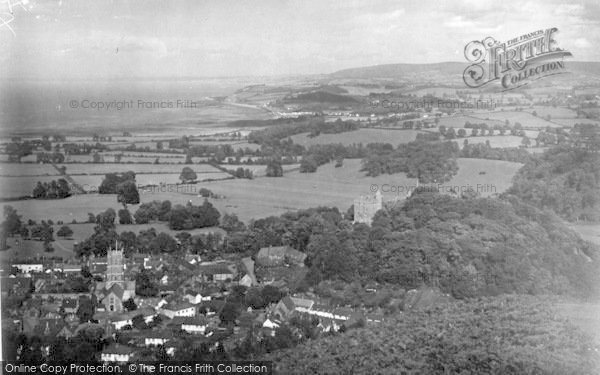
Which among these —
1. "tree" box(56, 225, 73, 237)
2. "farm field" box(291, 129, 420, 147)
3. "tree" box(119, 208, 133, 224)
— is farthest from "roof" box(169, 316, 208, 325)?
"farm field" box(291, 129, 420, 147)

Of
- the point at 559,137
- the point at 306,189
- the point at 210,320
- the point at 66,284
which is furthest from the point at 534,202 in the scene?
the point at 66,284

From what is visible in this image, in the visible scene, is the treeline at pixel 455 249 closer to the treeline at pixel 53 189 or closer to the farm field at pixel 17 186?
the treeline at pixel 53 189

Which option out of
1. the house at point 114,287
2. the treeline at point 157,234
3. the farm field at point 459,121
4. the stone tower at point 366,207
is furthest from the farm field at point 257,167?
the house at point 114,287

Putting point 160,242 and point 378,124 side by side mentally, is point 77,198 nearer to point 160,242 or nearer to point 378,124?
point 160,242

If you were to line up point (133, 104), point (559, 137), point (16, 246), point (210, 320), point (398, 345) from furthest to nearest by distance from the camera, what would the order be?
point (559, 137), point (133, 104), point (16, 246), point (210, 320), point (398, 345)

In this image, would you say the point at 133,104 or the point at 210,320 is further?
the point at 133,104
